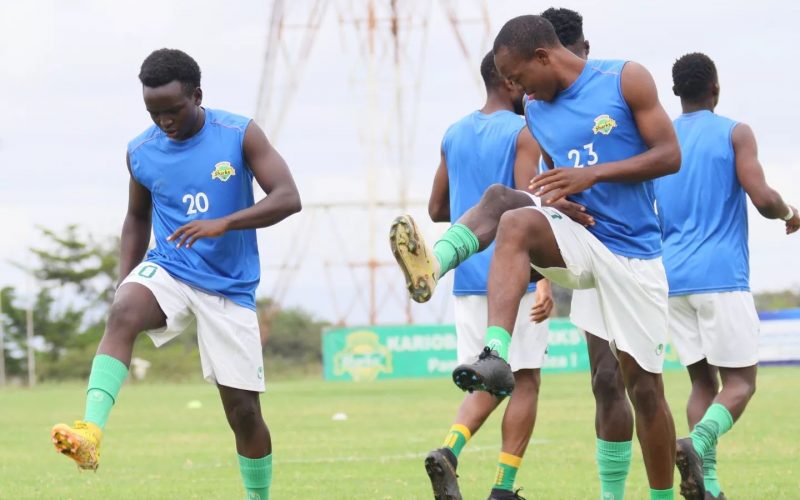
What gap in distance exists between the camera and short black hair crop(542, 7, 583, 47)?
8.02 metres

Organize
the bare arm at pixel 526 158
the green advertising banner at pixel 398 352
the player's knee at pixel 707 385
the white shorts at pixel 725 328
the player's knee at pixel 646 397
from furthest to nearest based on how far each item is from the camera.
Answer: the green advertising banner at pixel 398 352
the player's knee at pixel 707 385
the white shorts at pixel 725 328
the bare arm at pixel 526 158
the player's knee at pixel 646 397

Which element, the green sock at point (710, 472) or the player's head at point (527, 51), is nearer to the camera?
the player's head at point (527, 51)

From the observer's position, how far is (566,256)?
261 inches

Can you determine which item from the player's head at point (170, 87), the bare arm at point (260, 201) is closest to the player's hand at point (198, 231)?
the bare arm at point (260, 201)

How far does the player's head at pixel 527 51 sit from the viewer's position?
21.9 ft

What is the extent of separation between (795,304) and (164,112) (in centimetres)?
7024

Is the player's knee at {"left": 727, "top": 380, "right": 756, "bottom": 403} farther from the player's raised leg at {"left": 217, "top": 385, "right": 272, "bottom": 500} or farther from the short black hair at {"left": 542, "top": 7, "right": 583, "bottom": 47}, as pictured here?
the player's raised leg at {"left": 217, "top": 385, "right": 272, "bottom": 500}

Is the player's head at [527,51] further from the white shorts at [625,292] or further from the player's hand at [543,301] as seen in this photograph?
the player's hand at [543,301]

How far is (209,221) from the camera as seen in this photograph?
290 inches

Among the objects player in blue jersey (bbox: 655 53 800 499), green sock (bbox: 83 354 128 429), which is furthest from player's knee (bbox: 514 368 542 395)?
green sock (bbox: 83 354 128 429)

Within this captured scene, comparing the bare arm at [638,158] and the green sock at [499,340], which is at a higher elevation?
the bare arm at [638,158]

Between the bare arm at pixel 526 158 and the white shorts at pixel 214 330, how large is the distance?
1.91 m

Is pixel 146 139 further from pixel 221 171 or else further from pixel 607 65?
pixel 607 65

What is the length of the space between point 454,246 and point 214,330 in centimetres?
175
